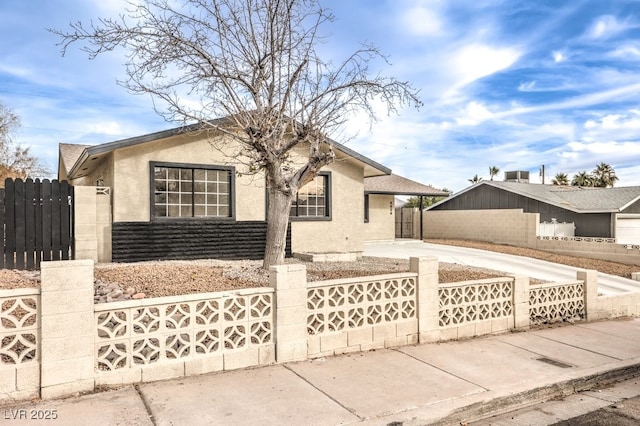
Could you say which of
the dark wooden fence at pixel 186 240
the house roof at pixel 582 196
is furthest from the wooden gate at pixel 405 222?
the dark wooden fence at pixel 186 240

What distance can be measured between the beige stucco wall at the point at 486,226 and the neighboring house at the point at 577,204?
1.01 feet

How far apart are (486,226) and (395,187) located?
571 centimetres

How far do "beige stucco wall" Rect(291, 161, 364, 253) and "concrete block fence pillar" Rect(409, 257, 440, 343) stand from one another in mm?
8228

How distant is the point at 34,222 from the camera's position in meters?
10.2

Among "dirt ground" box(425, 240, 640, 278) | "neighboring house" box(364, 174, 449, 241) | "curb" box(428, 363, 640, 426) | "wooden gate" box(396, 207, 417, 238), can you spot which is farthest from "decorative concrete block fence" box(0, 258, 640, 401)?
"wooden gate" box(396, 207, 417, 238)

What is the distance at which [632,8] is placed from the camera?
11.1m

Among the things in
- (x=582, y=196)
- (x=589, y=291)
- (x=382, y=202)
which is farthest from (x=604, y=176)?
(x=589, y=291)

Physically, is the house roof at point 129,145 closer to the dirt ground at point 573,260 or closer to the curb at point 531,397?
the dirt ground at point 573,260

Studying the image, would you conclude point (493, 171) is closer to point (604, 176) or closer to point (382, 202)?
point (604, 176)

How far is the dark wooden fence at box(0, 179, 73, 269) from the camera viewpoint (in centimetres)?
991

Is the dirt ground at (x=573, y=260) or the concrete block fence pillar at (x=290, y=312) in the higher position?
the concrete block fence pillar at (x=290, y=312)

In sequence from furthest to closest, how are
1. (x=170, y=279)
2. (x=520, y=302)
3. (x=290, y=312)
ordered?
(x=170, y=279), (x=520, y=302), (x=290, y=312)

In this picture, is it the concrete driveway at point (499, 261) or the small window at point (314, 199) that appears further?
the small window at point (314, 199)

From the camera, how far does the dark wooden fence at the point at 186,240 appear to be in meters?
11.7
